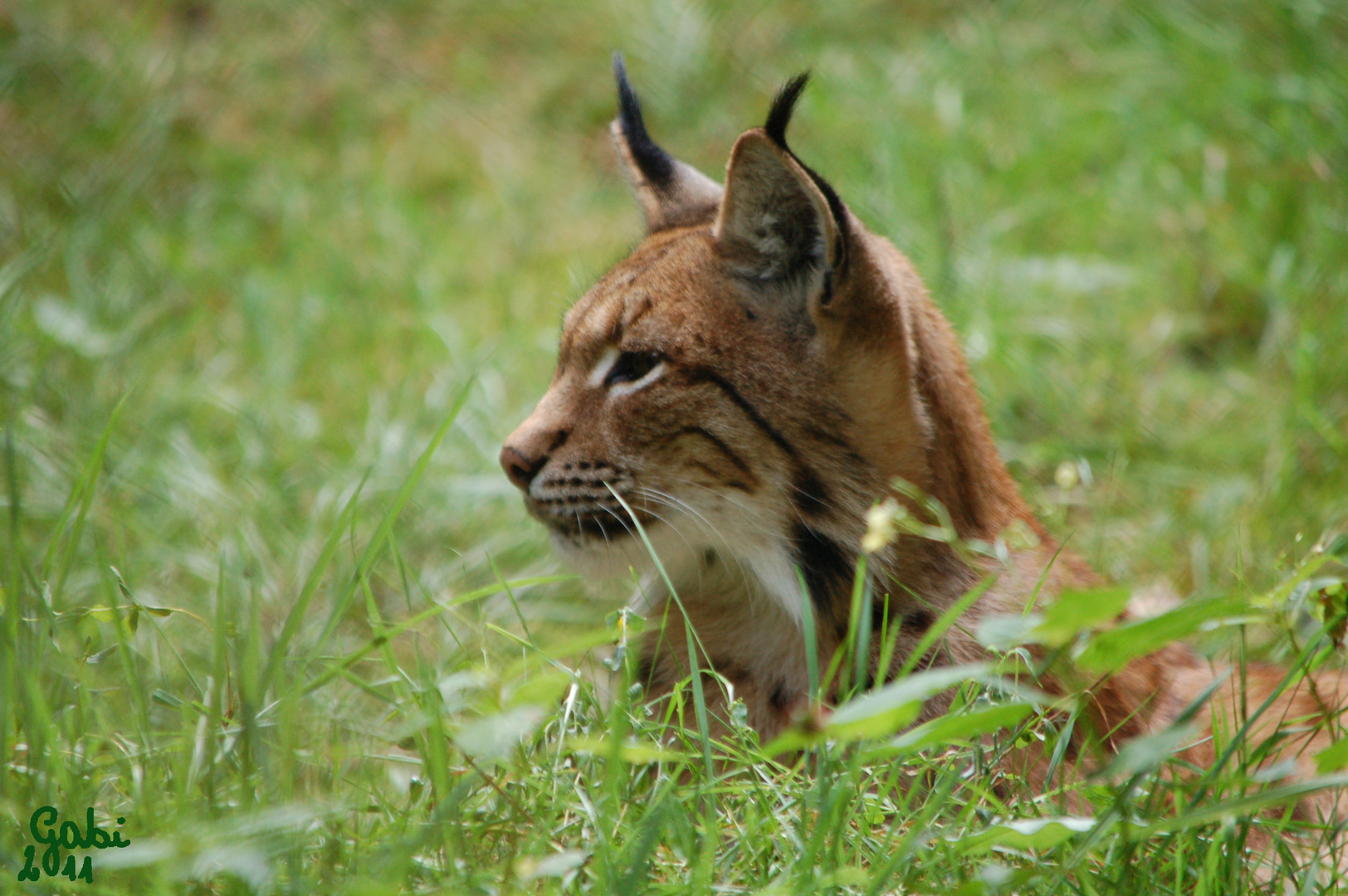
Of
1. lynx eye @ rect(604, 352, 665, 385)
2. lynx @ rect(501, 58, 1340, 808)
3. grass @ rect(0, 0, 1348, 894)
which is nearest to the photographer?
grass @ rect(0, 0, 1348, 894)

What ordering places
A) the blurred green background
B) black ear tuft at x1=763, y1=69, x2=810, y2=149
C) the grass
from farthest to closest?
1. the blurred green background
2. black ear tuft at x1=763, y1=69, x2=810, y2=149
3. the grass

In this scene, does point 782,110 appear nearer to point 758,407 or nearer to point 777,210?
point 777,210

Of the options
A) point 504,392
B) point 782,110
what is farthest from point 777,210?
point 504,392

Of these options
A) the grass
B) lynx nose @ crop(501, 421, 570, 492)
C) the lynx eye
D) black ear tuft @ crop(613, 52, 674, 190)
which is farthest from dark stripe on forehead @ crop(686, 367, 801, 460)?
black ear tuft @ crop(613, 52, 674, 190)

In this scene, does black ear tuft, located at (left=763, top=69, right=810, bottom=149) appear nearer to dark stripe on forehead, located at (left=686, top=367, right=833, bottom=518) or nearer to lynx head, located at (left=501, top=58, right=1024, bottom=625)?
lynx head, located at (left=501, top=58, right=1024, bottom=625)

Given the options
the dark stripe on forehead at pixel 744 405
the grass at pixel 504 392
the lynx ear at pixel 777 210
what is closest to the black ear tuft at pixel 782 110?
the lynx ear at pixel 777 210

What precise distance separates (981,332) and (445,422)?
3133 millimetres

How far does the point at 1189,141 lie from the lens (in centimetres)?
580

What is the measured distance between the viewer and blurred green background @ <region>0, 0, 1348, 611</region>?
4.16 meters

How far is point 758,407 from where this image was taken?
2.66 meters

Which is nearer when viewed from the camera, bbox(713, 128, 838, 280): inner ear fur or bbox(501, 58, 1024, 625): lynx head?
bbox(713, 128, 838, 280): inner ear fur

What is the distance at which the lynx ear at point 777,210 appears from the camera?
252 cm

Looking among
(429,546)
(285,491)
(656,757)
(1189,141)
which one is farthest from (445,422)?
(1189,141)

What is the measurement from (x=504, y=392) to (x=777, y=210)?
8.39 feet
